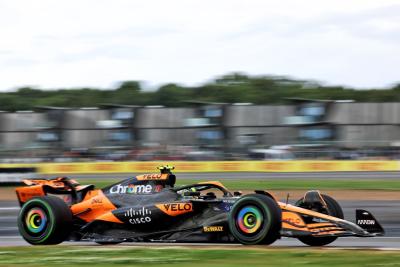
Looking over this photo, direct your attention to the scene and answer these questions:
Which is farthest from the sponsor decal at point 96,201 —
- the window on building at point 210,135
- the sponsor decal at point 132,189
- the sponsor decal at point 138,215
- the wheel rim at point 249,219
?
the window on building at point 210,135

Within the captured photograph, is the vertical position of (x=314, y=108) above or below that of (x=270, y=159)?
above

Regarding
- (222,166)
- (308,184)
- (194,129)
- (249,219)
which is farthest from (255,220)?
(194,129)

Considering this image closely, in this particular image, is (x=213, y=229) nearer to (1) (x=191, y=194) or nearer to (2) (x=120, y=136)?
(1) (x=191, y=194)

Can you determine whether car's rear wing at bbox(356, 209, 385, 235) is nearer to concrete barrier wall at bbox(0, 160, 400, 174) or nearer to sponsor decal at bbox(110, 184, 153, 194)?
sponsor decal at bbox(110, 184, 153, 194)

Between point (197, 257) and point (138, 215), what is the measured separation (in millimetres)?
2438

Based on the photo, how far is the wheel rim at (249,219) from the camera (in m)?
10.0

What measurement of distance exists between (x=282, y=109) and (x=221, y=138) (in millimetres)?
5208

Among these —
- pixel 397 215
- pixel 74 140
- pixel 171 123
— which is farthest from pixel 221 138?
pixel 397 215

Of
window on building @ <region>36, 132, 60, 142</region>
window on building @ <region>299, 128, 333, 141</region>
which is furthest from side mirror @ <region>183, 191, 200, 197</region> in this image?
window on building @ <region>36, 132, 60, 142</region>

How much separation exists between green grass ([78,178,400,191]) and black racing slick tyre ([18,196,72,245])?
17361 millimetres

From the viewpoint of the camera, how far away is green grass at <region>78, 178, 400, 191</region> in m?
28.8

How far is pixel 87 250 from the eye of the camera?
994 cm

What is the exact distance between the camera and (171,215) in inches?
431

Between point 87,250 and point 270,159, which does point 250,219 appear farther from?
point 270,159
